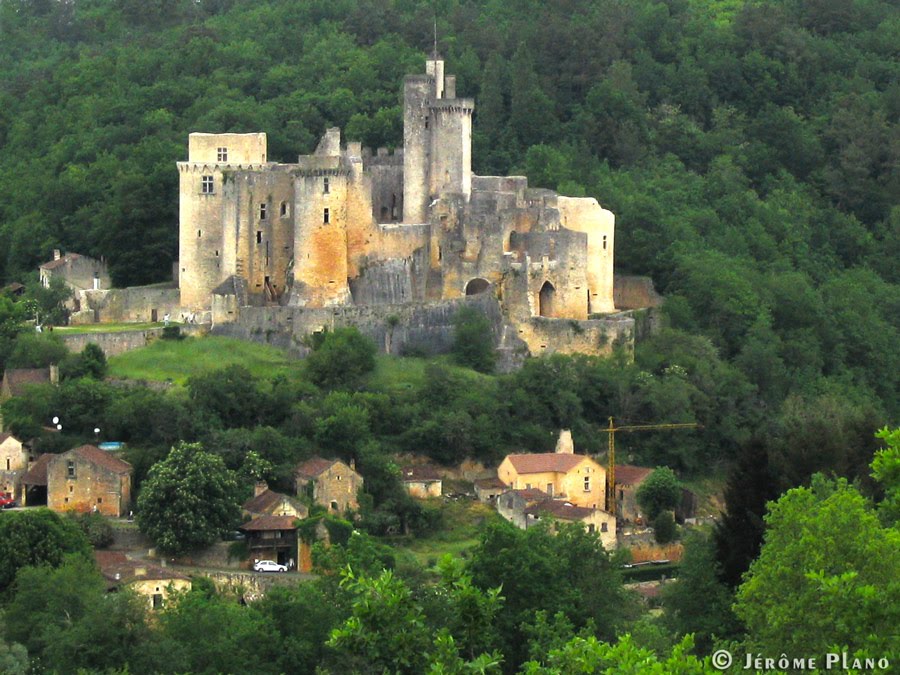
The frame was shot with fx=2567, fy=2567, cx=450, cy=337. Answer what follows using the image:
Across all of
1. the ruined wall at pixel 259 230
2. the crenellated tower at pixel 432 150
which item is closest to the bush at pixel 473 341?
the crenellated tower at pixel 432 150

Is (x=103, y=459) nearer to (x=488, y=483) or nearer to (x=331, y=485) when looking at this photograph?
(x=331, y=485)

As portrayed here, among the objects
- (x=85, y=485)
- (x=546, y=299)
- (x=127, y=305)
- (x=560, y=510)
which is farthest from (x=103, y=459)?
(x=546, y=299)

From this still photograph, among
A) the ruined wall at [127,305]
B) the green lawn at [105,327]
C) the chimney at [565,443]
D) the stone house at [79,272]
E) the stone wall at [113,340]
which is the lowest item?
the chimney at [565,443]

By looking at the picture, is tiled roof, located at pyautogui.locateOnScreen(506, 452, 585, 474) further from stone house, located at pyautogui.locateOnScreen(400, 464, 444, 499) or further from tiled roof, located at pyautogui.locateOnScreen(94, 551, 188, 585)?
tiled roof, located at pyautogui.locateOnScreen(94, 551, 188, 585)

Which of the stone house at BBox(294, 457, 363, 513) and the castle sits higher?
the castle

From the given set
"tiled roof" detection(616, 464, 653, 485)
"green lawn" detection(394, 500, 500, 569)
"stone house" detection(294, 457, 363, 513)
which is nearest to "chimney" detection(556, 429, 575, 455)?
"tiled roof" detection(616, 464, 653, 485)

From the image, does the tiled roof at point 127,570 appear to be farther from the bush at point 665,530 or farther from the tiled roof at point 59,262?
the tiled roof at point 59,262
